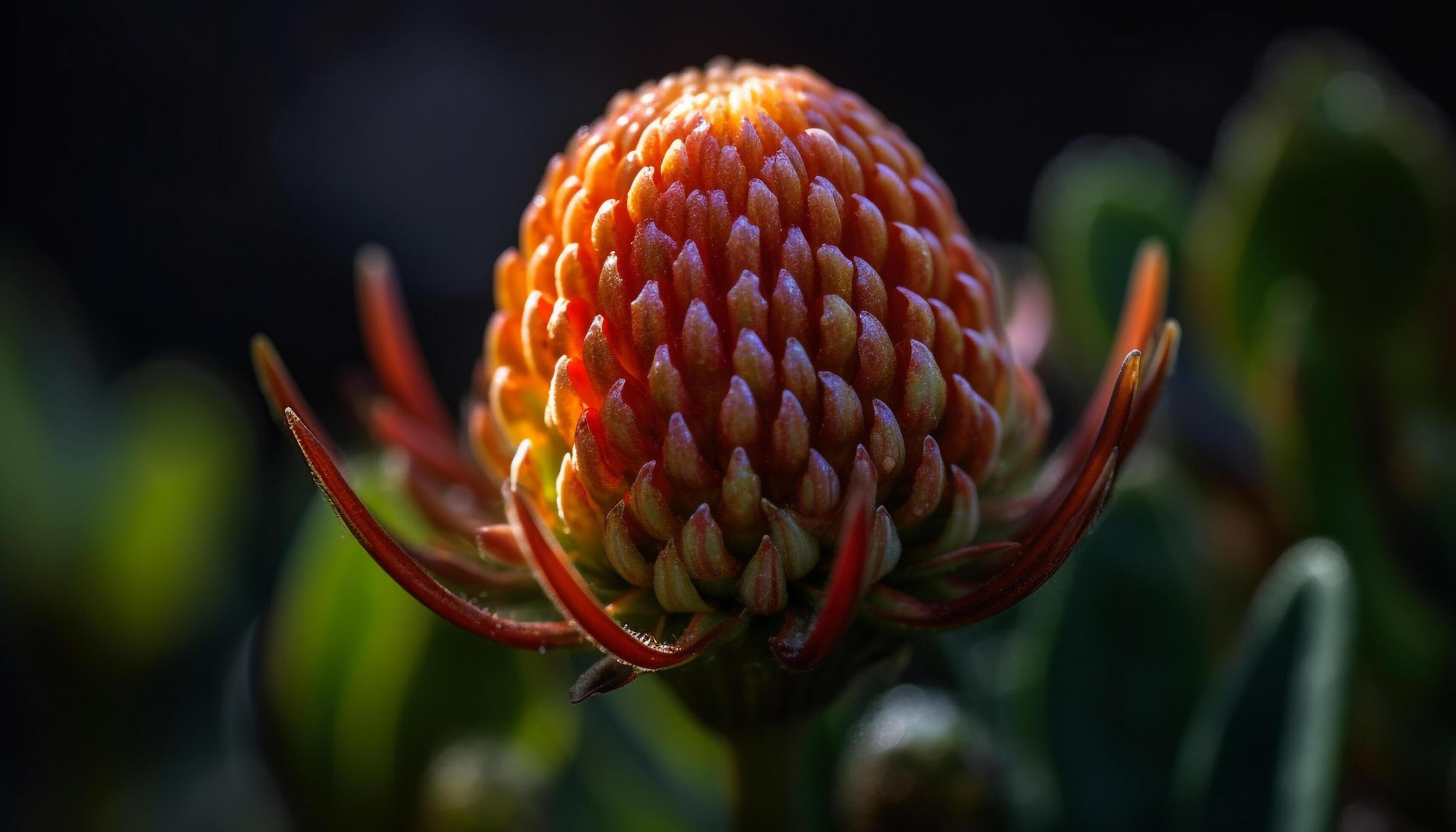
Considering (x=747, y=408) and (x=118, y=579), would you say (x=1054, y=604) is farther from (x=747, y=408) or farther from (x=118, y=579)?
(x=118, y=579)

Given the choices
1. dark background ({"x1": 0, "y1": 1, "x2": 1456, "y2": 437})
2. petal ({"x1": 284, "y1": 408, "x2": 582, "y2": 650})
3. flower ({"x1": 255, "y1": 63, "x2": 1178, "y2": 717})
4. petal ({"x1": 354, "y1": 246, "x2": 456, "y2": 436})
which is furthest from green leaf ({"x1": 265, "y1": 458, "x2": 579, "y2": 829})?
dark background ({"x1": 0, "y1": 1, "x2": 1456, "y2": 437})

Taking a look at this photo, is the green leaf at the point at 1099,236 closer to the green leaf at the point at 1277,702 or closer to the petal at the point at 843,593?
the green leaf at the point at 1277,702

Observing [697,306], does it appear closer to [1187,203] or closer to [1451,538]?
[1451,538]

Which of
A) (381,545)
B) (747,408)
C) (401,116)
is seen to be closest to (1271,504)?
(747,408)

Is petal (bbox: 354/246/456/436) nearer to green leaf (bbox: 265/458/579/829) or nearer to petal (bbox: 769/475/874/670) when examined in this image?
green leaf (bbox: 265/458/579/829)

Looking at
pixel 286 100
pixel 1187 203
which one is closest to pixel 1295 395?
pixel 1187 203

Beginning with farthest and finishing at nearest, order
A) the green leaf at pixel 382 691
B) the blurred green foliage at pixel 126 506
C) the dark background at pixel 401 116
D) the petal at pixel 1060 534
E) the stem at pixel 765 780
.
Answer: the dark background at pixel 401 116
the blurred green foliage at pixel 126 506
the green leaf at pixel 382 691
the stem at pixel 765 780
the petal at pixel 1060 534

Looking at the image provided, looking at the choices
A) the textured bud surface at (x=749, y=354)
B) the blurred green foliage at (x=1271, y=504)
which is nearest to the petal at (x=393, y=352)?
the textured bud surface at (x=749, y=354)

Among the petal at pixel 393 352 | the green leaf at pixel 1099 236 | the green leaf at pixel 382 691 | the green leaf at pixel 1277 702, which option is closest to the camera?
the green leaf at pixel 1277 702
